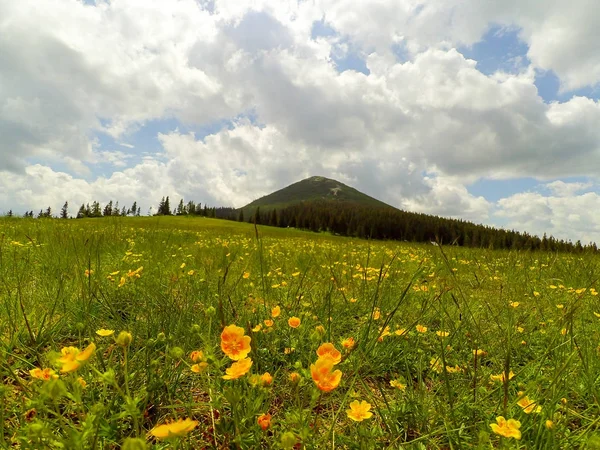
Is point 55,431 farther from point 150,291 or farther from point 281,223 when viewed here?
point 281,223

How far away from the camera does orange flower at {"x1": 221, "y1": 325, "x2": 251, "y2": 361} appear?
133cm

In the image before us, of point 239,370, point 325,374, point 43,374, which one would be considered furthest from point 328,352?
point 43,374

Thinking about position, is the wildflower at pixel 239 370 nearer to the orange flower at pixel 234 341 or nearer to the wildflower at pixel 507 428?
the orange flower at pixel 234 341

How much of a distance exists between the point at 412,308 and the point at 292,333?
5.39ft

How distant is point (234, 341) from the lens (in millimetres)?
1374

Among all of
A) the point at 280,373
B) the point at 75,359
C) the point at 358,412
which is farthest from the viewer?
the point at 280,373

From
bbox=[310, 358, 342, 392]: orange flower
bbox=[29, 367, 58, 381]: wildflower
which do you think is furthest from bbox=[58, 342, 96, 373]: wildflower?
bbox=[310, 358, 342, 392]: orange flower

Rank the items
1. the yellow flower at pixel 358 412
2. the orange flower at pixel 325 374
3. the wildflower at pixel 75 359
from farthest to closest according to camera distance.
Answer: the yellow flower at pixel 358 412 < the orange flower at pixel 325 374 < the wildflower at pixel 75 359

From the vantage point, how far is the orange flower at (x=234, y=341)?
1.33 metres

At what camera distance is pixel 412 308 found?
3.61 m

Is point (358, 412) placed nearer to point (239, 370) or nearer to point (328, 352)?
point (328, 352)

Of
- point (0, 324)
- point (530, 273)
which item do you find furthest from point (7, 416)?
point (530, 273)

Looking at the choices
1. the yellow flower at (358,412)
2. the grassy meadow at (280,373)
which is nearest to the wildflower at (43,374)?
the grassy meadow at (280,373)

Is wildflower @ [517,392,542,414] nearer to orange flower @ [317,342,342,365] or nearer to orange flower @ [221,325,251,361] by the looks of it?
orange flower @ [317,342,342,365]
